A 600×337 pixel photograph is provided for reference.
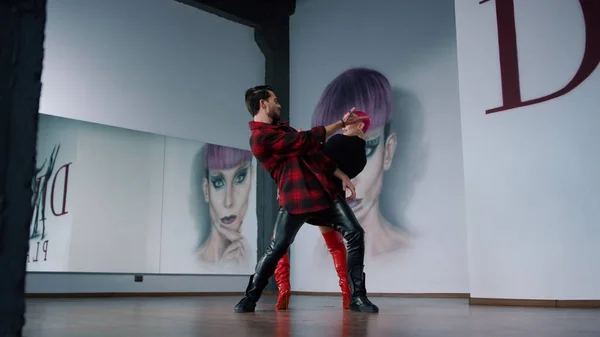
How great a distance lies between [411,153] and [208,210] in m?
2.21

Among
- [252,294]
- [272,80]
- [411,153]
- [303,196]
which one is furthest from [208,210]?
[303,196]

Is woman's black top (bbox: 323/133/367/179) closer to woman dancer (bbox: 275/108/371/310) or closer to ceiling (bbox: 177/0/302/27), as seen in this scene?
woman dancer (bbox: 275/108/371/310)

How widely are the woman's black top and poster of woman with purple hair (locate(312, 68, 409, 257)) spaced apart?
258 cm

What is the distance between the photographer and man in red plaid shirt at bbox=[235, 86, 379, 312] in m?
2.48

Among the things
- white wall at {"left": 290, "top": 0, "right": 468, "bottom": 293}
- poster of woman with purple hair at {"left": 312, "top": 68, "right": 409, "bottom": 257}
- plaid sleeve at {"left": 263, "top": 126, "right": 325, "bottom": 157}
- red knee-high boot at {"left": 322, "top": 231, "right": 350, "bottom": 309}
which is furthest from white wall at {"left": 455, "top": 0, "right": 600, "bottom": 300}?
poster of woman with purple hair at {"left": 312, "top": 68, "right": 409, "bottom": 257}

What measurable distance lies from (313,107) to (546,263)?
3578mm

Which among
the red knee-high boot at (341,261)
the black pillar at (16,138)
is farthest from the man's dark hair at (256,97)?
the black pillar at (16,138)

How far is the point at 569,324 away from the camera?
185 centimetres

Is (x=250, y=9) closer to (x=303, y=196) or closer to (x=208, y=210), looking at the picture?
(x=208, y=210)

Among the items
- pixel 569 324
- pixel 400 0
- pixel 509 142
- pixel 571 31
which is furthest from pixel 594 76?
pixel 400 0

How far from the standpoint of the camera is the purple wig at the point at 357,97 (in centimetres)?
559

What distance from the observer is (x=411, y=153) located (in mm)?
5281

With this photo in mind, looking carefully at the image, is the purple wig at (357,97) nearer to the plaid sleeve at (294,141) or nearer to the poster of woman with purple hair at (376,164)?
the poster of woman with purple hair at (376,164)

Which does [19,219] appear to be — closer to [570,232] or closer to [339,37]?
[570,232]
